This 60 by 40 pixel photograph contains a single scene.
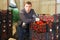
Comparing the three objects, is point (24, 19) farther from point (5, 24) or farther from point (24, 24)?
point (5, 24)

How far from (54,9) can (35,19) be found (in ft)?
6.34

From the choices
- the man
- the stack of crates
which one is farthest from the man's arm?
the stack of crates

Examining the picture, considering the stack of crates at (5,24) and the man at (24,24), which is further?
the stack of crates at (5,24)

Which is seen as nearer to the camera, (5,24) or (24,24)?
(24,24)

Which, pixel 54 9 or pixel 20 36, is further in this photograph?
pixel 54 9

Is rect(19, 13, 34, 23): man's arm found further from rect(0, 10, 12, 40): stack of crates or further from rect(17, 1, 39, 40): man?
rect(0, 10, 12, 40): stack of crates

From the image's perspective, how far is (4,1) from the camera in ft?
17.8

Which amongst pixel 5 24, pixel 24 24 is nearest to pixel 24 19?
pixel 24 24

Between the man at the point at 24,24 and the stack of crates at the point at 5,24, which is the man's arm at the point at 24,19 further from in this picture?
the stack of crates at the point at 5,24

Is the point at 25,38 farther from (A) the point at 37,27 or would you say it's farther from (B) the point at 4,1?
(B) the point at 4,1

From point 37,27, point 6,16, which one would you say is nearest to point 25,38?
point 37,27

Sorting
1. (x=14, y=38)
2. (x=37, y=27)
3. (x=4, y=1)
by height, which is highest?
(x=4, y=1)

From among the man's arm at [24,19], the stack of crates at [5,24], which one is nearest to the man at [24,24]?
the man's arm at [24,19]

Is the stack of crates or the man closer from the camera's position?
the man
